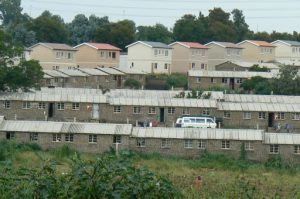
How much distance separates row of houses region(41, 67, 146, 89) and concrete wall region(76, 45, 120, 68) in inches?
228

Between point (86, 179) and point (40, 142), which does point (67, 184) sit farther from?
point (40, 142)

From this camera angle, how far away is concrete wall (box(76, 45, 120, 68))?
62.2 metres

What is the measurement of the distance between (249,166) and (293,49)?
153 ft

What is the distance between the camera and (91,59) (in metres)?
62.7

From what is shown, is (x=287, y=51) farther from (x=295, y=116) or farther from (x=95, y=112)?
(x=95, y=112)

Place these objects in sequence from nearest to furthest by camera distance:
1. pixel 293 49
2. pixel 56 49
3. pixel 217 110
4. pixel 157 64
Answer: pixel 217 110, pixel 56 49, pixel 157 64, pixel 293 49

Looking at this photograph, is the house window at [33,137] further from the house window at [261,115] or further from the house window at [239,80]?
→ the house window at [239,80]

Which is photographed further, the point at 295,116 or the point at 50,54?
the point at 50,54

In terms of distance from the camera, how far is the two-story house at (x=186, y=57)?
65312 mm

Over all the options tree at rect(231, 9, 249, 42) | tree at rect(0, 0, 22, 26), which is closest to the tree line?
tree at rect(231, 9, 249, 42)

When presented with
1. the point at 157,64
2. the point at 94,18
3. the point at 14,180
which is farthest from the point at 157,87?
the point at 14,180

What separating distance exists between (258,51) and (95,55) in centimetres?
1699

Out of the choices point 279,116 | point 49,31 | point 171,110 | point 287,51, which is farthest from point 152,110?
point 287,51

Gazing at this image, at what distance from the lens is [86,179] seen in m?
10.0
